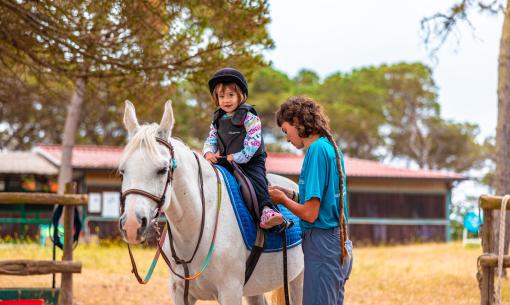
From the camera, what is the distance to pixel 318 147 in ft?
13.1

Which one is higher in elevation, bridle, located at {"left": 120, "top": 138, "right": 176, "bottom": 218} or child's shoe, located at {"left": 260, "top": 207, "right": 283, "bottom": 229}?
bridle, located at {"left": 120, "top": 138, "right": 176, "bottom": 218}

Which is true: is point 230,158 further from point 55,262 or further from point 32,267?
point 32,267

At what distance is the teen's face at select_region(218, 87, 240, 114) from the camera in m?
4.71

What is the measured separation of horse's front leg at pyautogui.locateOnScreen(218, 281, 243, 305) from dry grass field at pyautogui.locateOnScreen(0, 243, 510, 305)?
3.07 m

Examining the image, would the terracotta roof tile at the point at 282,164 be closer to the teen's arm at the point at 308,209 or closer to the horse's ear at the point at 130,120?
the horse's ear at the point at 130,120

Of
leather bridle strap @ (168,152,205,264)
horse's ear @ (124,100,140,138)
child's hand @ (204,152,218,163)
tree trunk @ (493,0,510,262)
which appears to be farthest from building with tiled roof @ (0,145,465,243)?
horse's ear @ (124,100,140,138)

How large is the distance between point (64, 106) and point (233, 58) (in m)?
26.5

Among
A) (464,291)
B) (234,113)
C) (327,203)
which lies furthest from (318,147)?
(464,291)

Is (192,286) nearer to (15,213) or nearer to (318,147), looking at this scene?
(318,147)

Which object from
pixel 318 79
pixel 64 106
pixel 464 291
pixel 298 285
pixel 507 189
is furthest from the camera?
pixel 318 79

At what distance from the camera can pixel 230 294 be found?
14.1ft

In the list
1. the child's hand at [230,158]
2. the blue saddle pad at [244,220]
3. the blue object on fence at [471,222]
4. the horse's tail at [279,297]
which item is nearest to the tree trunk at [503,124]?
the horse's tail at [279,297]

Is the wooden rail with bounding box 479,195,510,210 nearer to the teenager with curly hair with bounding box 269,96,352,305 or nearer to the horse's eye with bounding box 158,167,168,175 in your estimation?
the teenager with curly hair with bounding box 269,96,352,305

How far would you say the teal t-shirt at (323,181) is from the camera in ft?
13.0
